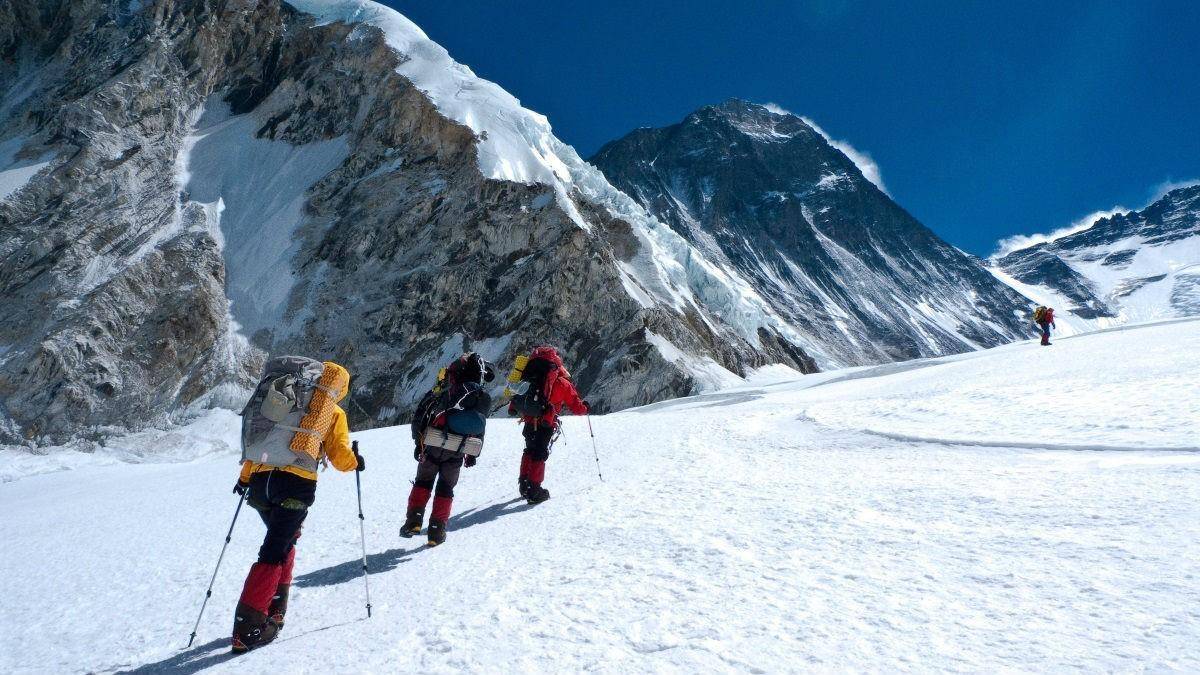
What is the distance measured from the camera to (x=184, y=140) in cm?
5984

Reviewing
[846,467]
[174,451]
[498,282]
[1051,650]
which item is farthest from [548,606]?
[498,282]

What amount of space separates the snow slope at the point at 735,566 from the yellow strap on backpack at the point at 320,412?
3.77 ft

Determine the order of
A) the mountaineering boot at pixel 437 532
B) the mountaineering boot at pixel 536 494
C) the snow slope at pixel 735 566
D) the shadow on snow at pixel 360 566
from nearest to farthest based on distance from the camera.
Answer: the snow slope at pixel 735 566 < the shadow on snow at pixel 360 566 < the mountaineering boot at pixel 437 532 < the mountaineering boot at pixel 536 494

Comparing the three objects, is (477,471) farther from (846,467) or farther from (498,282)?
(498,282)

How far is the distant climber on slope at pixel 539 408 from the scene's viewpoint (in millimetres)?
7730

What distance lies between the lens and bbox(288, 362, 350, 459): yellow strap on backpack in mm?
4320

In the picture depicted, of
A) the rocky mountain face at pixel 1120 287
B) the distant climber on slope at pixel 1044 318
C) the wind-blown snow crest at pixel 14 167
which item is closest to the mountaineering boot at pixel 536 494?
the distant climber on slope at pixel 1044 318

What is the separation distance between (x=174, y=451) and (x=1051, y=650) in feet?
146

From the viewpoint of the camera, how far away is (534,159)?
193 ft

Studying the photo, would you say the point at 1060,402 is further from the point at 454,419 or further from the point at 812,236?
the point at 812,236

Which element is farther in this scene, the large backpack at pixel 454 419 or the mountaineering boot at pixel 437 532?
the large backpack at pixel 454 419

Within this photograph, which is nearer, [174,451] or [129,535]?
[129,535]

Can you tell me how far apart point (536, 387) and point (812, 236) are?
13020 centimetres

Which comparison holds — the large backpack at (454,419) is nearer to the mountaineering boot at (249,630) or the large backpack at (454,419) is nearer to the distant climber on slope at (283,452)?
the distant climber on slope at (283,452)
